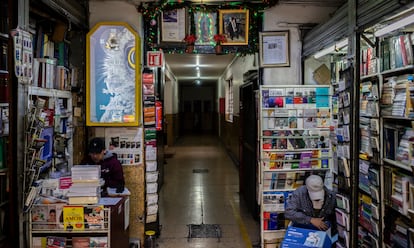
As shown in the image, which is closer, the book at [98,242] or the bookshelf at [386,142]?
the bookshelf at [386,142]

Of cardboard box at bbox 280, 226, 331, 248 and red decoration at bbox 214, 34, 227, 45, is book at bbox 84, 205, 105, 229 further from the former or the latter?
red decoration at bbox 214, 34, 227, 45

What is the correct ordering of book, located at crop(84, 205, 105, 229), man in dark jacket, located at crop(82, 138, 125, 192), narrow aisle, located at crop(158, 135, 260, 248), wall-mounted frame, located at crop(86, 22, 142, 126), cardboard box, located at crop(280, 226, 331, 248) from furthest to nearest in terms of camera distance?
narrow aisle, located at crop(158, 135, 260, 248)
wall-mounted frame, located at crop(86, 22, 142, 126)
man in dark jacket, located at crop(82, 138, 125, 192)
cardboard box, located at crop(280, 226, 331, 248)
book, located at crop(84, 205, 105, 229)

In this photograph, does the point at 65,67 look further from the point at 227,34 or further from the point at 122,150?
the point at 227,34

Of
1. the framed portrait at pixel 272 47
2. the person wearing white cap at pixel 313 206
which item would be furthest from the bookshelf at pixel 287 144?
the person wearing white cap at pixel 313 206

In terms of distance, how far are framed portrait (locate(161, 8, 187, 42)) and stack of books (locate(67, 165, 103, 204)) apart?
199cm

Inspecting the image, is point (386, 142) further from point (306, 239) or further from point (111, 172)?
point (111, 172)

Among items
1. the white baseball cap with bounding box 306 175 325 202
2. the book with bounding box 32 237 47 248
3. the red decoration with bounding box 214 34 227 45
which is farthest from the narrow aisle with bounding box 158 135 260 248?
the red decoration with bounding box 214 34 227 45

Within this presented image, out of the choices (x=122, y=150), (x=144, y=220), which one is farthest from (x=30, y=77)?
(x=144, y=220)

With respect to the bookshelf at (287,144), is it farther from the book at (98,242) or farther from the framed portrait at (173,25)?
the book at (98,242)

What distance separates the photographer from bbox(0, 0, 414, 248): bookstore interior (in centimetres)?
284

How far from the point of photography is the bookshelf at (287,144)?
4.32 m

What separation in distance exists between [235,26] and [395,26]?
213 centimetres

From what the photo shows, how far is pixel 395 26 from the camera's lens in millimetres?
2807

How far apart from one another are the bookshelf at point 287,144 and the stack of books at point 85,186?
1.92m
